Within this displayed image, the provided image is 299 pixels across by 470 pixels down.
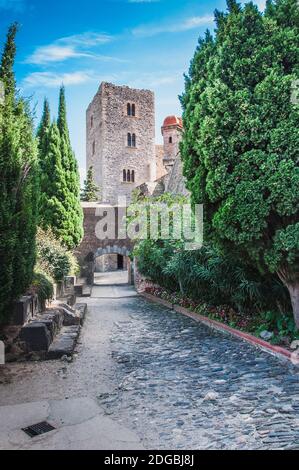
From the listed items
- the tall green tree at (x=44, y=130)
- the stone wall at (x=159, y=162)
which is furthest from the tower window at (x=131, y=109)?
the tall green tree at (x=44, y=130)

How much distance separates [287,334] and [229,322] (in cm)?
149

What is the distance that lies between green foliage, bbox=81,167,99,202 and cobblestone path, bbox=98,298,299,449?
2890cm

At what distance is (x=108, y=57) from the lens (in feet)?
21.5

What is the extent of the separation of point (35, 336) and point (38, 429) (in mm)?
2292

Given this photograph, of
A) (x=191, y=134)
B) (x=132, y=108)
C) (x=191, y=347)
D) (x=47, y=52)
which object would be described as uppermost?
(x=132, y=108)

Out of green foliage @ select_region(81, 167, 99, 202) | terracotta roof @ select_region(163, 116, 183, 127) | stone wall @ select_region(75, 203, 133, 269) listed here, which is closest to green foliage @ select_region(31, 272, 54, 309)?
stone wall @ select_region(75, 203, 133, 269)

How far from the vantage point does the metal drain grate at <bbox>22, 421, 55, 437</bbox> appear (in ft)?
9.08

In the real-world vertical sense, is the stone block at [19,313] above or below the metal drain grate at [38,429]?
above

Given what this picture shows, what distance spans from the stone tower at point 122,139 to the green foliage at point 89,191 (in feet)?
2.36

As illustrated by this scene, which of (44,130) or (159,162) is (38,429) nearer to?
(44,130)

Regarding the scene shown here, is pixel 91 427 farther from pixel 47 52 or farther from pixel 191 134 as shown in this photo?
pixel 47 52

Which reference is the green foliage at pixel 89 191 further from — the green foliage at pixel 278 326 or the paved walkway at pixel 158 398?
the green foliage at pixel 278 326

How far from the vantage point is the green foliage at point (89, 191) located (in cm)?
3384
